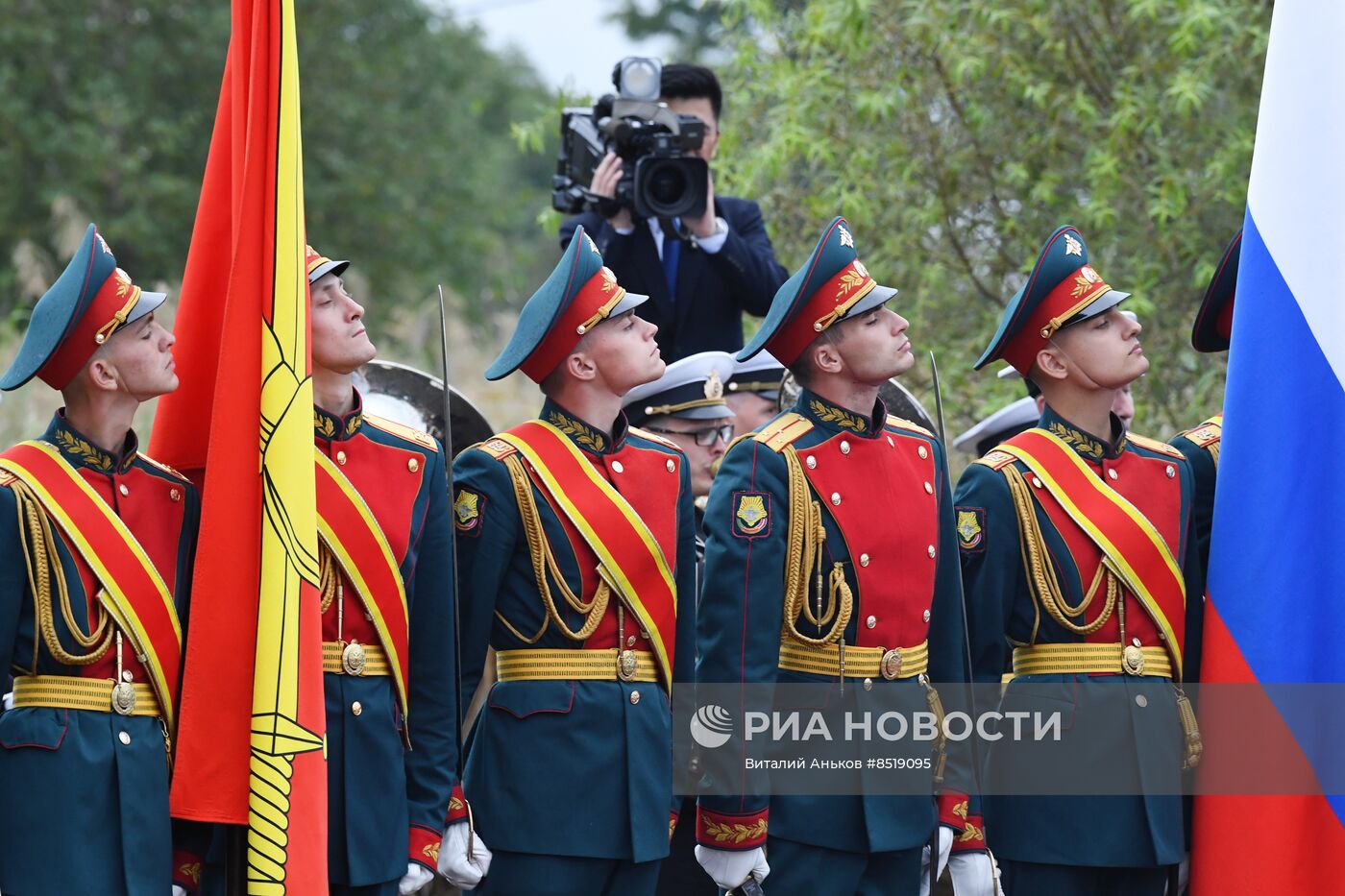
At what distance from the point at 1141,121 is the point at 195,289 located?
5.23m

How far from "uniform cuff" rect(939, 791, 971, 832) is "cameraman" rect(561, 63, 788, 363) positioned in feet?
7.27

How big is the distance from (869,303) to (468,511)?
1.08 meters

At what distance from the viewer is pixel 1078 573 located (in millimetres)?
4625

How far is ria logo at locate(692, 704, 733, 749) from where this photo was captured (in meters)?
4.42

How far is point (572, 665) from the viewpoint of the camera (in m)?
4.38

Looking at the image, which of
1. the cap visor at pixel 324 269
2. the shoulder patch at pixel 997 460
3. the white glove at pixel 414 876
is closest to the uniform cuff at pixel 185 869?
the white glove at pixel 414 876

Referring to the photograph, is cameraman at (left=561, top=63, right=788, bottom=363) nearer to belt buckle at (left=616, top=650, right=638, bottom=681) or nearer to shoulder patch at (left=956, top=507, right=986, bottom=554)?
shoulder patch at (left=956, top=507, right=986, bottom=554)

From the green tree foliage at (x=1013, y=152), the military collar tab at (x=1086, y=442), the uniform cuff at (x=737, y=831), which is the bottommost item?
the uniform cuff at (x=737, y=831)

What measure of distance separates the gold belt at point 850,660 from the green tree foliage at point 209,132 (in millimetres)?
9100

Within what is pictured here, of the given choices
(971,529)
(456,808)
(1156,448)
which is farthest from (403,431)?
(1156,448)

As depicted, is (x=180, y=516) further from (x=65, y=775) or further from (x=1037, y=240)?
(x=1037, y=240)

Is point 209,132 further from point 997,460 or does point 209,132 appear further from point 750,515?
point 750,515

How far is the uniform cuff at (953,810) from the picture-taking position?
4.52m

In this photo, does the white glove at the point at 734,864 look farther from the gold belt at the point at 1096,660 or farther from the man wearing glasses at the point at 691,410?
the man wearing glasses at the point at 691,410
